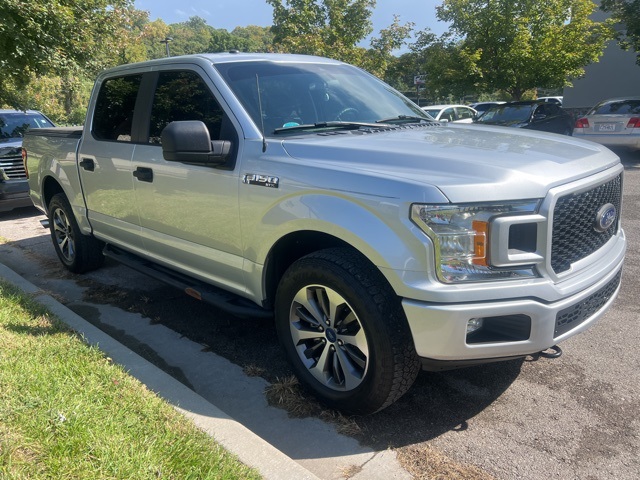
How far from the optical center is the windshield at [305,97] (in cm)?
349

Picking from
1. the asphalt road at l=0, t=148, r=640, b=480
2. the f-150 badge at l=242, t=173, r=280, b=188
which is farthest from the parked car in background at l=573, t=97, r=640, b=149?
the f-150 badge at l=242, t=173, r=280, b=188

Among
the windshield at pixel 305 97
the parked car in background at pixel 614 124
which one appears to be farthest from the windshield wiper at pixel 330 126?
the parked car in background at pixel 614 124

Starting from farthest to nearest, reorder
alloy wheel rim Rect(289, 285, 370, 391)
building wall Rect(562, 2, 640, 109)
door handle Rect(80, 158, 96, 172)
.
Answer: building wall Rect(562, 2, 640, 109) → door handle Rect(80, 158, 96, 172) → alloy wheel rim Rect(289, 285, 370, 391)

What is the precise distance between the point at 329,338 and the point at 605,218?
5.43ft

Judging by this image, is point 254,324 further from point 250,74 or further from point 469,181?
point 469,181

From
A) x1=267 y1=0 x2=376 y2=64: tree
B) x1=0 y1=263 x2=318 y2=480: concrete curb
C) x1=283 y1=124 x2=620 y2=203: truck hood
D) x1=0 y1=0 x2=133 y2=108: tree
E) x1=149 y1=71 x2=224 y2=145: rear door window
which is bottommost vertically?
x1=0 y1=263 x2=318 y2=480: concrete curb

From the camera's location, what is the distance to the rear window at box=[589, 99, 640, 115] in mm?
12312

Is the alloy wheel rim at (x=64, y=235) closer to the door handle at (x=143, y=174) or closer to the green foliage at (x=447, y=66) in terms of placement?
the door handle at (x=143, y=174)

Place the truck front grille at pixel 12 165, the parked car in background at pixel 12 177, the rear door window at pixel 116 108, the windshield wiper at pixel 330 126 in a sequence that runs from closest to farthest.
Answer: the windshield wiper at pixel 330 126 < the rear door window at pixel 116 108 < the parked car in background at pixel 12 177 < the truck front grille at pixel 12 165

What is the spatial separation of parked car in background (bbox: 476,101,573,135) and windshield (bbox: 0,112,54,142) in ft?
32.9

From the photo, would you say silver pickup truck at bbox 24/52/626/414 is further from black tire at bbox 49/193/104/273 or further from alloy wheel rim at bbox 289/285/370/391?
black tire at bbox 49/193/104/273

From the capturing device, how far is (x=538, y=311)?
8.04ft

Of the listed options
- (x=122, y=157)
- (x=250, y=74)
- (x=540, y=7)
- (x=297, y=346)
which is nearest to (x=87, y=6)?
(x=122, y=157)

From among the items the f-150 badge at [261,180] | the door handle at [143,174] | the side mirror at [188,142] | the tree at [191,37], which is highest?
the tree at [191,37]
